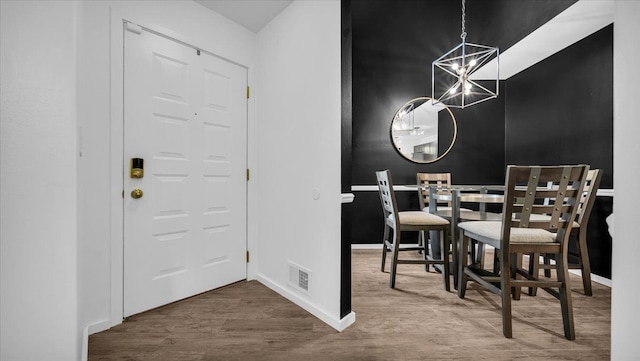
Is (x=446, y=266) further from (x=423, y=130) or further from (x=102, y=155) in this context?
(x=102, y=155)

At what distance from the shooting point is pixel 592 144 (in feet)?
9.27

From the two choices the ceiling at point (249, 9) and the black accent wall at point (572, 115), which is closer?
the ceiling at point (249, 9)

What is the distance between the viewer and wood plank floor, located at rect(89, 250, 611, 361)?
4.96 feet

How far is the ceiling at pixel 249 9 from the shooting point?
226 centimetres

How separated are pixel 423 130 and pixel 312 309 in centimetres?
312

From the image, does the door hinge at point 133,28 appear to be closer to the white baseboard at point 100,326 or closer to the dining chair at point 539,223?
the white baseboard at point 100,326

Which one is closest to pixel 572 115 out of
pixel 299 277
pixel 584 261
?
pixel 584 261

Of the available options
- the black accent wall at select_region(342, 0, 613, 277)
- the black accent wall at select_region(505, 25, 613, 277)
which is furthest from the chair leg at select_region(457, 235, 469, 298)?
the black accent wall at select_region(342, 0, 613, 277)

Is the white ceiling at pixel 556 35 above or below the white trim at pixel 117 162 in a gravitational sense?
above

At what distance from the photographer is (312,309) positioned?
1.99 m

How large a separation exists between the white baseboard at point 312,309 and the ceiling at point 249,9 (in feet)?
8.13

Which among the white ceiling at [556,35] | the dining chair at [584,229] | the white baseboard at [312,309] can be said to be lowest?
the white baseboard at [312,309]

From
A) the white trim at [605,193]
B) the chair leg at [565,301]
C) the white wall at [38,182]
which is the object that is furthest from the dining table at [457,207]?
the white wall at [38,182]

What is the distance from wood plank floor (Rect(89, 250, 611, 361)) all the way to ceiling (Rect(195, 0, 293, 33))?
8.30ft
